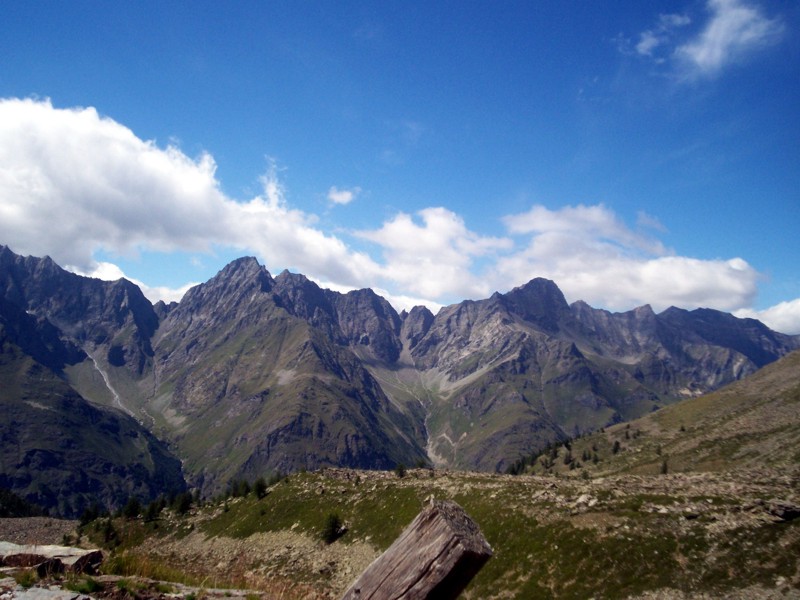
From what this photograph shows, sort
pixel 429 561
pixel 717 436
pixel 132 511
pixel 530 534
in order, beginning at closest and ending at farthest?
1. pixel 429 561
2. pixel 530 534
3. pixel 132 511
4. pixel 717 436

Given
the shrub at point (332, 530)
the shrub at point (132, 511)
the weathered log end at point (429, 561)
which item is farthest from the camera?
the shrub at point (132, 511)

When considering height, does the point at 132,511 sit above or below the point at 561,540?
below

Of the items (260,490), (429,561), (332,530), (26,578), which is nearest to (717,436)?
(332,530)

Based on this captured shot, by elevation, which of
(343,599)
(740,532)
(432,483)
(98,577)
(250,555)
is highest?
(343,599)

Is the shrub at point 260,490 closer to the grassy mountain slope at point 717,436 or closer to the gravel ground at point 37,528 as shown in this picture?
the gravel ground at point 37,528

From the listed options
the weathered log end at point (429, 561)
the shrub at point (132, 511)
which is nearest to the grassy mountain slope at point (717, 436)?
the weathered log end at point (429, 561)

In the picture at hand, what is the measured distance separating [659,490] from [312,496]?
46.3 m

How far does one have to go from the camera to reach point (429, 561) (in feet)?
16.0

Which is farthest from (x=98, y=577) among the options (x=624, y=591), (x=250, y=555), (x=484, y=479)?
(x=484, y=479)

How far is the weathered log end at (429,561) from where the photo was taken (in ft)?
15.7

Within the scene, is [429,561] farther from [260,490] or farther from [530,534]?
[260,490]

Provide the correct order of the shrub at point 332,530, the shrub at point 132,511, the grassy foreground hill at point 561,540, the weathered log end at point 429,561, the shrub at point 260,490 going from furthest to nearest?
the shrub at point 132,511, the shrub at point 260,490, the shrub at point 332,530, the grassy foreground hill at point 561,540, the weathered log end at point 429,561

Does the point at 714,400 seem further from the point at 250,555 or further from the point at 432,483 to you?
the point at 250,555

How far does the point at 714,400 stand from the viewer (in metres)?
173
